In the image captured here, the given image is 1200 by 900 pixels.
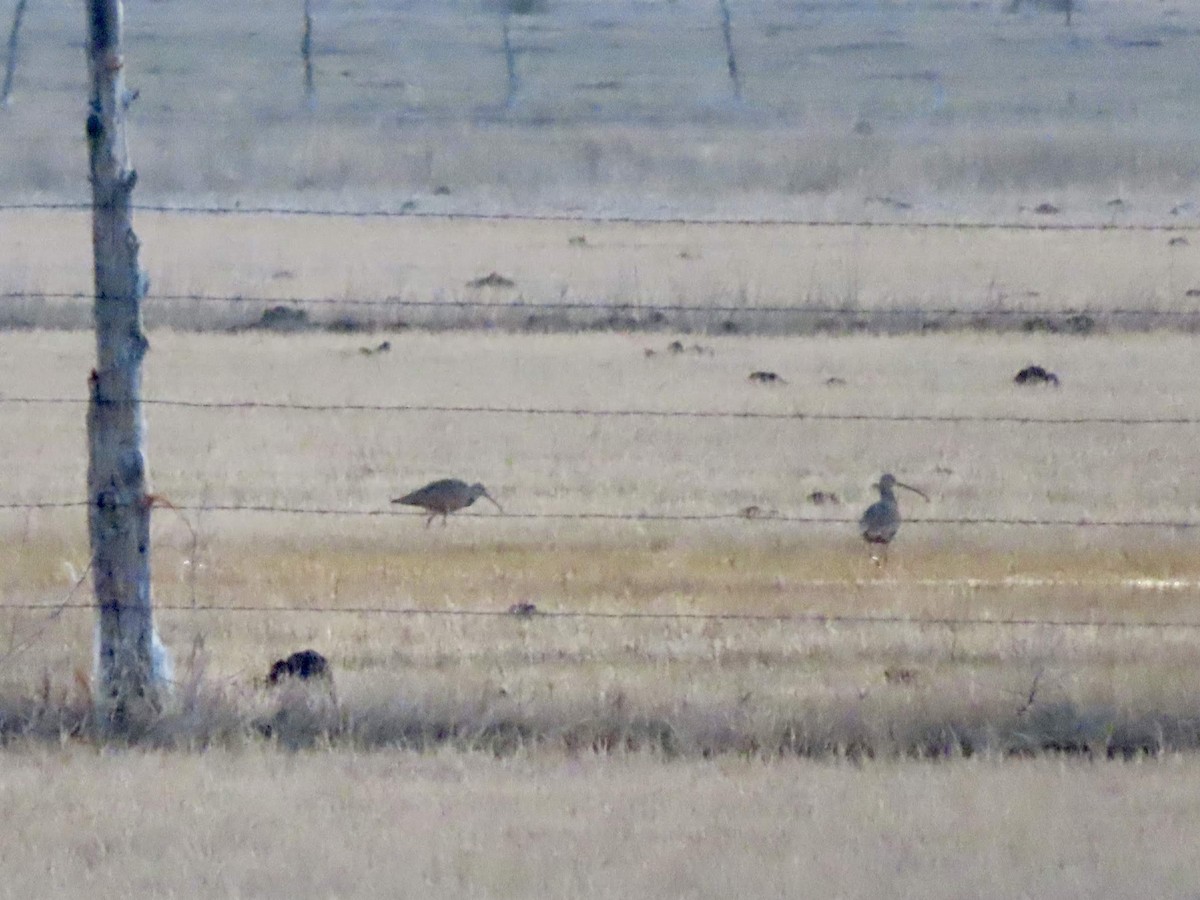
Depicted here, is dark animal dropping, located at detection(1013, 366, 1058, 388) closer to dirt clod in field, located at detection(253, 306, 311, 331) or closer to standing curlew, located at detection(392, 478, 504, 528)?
dirt clod in field, located at detection(253, 306, 311, 331)

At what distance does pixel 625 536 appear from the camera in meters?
10.7

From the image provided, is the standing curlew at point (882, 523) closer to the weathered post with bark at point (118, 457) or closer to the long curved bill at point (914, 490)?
the long curved bill at point (914, 490)

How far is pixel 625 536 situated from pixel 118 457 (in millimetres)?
4122

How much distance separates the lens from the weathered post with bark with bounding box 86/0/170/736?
683 centimetres

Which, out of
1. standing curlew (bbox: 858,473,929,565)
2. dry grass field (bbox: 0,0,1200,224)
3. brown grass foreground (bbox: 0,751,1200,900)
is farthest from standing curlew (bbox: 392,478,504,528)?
dry grass field (bbox: 0,0,1200,224)

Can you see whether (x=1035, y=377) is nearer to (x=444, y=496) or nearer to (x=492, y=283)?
(x=492, y=283)

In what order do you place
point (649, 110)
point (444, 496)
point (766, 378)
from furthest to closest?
point (649, 110) < point (766, 378) < point (444, 496)

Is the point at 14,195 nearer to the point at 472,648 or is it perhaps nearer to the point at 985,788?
the point at 472,648

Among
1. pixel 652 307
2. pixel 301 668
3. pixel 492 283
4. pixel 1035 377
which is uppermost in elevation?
pixel 652 307

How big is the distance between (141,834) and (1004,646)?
11.1ft

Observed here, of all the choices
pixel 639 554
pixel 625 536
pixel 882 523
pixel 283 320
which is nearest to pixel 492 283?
pixel 283 320

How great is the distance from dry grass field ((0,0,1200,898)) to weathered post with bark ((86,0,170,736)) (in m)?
0.16

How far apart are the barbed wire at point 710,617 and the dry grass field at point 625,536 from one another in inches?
1.3

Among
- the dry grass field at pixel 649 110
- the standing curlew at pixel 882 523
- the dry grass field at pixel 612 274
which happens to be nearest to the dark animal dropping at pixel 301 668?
the standing curlew at pixel 882 523
